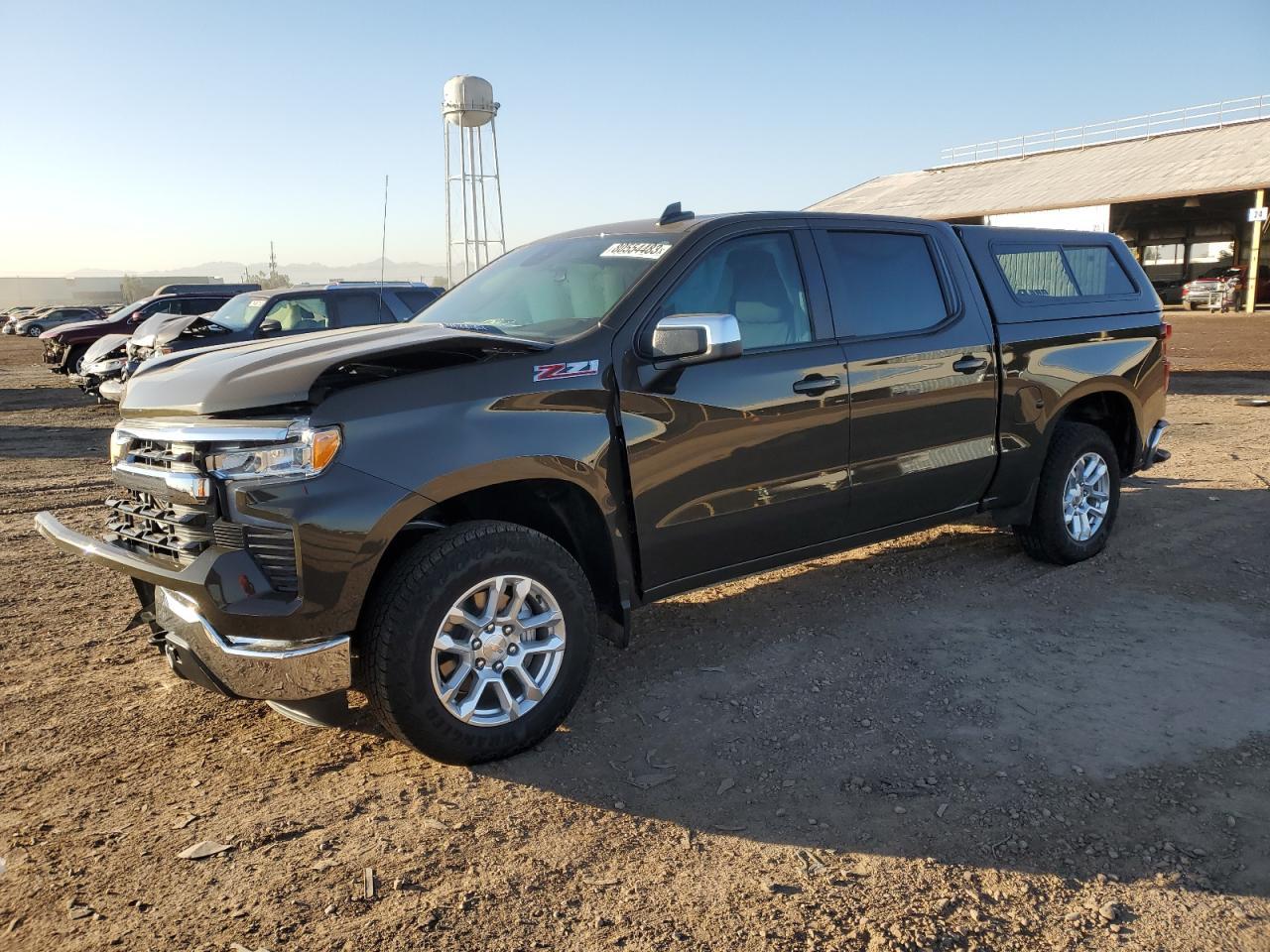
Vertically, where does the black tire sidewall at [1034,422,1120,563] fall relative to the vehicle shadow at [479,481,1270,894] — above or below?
above

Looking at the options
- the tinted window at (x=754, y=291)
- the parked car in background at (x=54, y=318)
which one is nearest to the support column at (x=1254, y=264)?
the tinted window at (x=754, y=291)

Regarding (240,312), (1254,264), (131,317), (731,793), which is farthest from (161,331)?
(1254,264)

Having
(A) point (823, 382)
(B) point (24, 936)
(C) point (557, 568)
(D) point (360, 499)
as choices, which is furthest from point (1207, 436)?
(B) point (24, 936)

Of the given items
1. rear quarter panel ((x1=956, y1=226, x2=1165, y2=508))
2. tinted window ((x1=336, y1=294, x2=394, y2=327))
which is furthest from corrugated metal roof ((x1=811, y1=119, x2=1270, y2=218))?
rear quarter panel ((x1=956, y1=226, x2=1165, y2=508))

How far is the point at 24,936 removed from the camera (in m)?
2.61

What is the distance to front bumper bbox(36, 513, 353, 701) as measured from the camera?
3109mm

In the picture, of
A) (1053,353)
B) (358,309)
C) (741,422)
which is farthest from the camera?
(358,309)

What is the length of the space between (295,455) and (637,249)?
1.86m

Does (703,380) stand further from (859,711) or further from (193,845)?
(193,845)

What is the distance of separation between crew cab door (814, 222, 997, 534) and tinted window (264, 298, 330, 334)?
8293 mm

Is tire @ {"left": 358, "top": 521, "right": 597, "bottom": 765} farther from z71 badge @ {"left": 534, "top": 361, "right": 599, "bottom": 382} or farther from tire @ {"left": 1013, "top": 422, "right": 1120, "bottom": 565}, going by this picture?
tire @ {"left": 1013, "top": 422, "right": 1120, "bottom": 565}

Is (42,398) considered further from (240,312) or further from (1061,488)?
(1061,488)

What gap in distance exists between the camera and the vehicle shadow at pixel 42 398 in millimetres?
16125

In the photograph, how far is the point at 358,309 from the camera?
11.6 m
